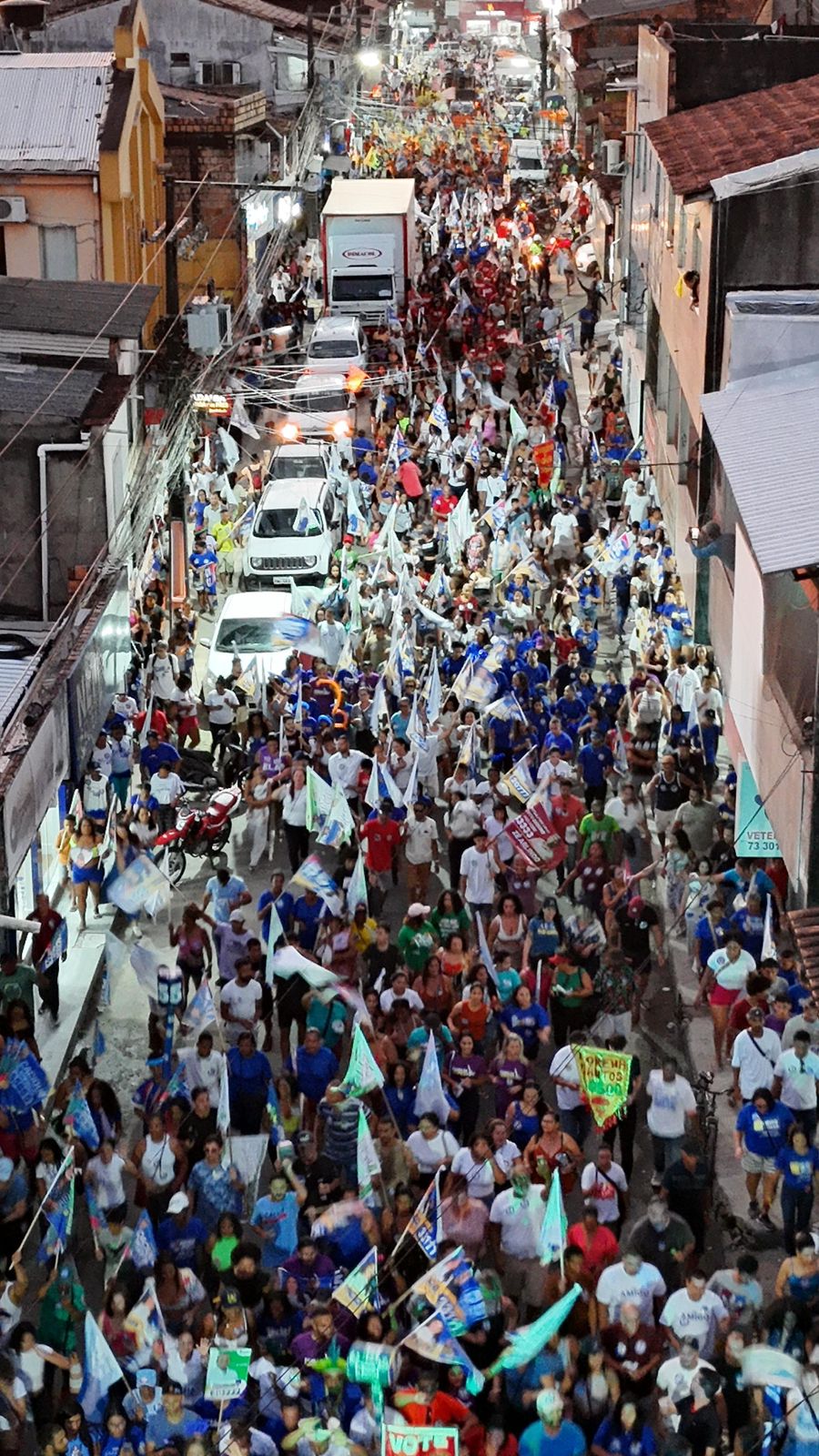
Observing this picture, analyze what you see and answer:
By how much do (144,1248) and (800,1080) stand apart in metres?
4.06

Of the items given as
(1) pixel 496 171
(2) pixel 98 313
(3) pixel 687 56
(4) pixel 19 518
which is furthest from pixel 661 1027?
(1) pixel 496 171

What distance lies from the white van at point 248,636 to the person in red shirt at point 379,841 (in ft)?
19.0

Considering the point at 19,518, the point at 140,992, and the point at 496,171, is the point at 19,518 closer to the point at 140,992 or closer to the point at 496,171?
the point at 140,992

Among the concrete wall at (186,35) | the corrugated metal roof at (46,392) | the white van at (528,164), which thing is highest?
the concrete wall at (186,35)

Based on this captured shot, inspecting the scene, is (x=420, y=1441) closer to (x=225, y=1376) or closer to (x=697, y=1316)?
(x=225, y=1376)

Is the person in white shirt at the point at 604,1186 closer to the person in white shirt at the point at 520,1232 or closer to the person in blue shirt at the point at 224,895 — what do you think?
the person in white shirt at the point at 520,1232

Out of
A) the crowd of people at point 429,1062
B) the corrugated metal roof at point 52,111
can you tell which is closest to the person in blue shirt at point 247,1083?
the crowd of people at point 429,1062

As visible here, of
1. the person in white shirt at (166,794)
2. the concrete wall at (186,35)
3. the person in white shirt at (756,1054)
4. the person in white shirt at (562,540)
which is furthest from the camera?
the concrete wall at (186,35)

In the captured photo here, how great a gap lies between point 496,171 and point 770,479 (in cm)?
5657

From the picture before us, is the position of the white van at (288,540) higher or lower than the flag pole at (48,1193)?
lower

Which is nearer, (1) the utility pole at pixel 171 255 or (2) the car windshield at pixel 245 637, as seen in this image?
(2) the car windshield at pixel 245 637

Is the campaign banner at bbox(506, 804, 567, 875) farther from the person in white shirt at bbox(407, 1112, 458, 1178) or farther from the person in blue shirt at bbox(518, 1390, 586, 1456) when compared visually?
the person in blue shirt at bbox(518, 1390, 586, 1456)

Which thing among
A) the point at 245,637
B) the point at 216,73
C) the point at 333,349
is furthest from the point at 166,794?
the point at 216,73

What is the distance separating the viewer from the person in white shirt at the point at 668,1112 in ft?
46.8
